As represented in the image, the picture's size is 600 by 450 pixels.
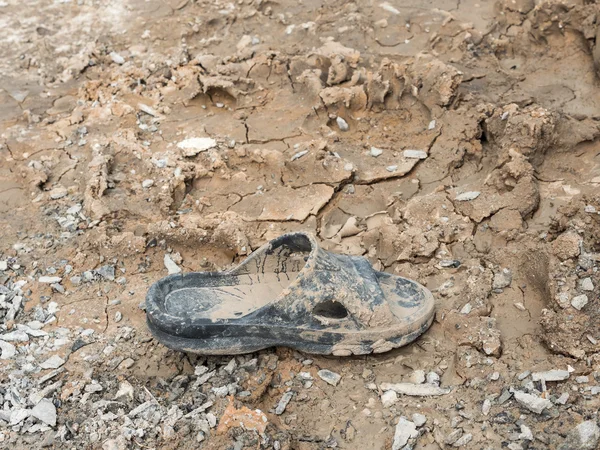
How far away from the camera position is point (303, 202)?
4051 mm

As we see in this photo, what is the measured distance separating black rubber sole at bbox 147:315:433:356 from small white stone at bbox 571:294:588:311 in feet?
2.45

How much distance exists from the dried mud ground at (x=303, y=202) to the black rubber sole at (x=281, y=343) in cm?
9

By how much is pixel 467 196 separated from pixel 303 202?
0.98 metres

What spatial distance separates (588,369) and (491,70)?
2.75 meters

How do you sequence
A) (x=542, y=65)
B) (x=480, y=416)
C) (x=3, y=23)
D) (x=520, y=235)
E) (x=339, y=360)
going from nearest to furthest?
(x=480, y=416) < (x=339, y=360) < (x=520, y=235) < (x=542, y=65) < (x=3, y=23)

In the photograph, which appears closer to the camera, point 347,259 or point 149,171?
point 347,259

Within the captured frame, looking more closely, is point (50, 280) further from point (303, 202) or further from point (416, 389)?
point (416, 389)

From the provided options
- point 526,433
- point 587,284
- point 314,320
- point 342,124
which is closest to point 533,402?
point 526,433

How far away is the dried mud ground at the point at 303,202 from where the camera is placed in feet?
9.23

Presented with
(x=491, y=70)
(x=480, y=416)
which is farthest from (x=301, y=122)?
(x=480, y=416)

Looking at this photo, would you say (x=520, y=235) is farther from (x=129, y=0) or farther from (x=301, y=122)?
(x=129, y=0)

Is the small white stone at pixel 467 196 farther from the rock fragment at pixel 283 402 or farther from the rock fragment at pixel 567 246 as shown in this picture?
the rock fragment at pixel 283 402

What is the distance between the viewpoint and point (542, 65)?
15.9 feet

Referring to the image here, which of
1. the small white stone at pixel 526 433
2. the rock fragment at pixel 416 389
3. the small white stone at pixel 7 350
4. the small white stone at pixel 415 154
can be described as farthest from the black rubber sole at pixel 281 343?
the small white stone at pixel 415 154
